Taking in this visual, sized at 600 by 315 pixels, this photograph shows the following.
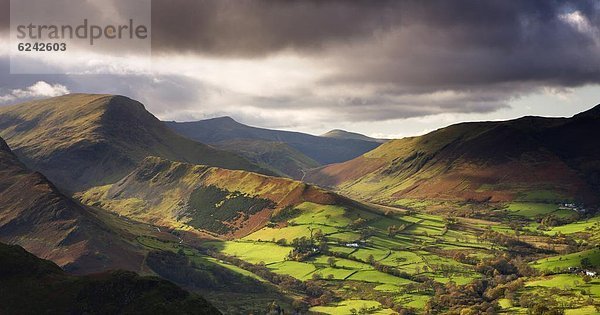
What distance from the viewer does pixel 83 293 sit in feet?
386

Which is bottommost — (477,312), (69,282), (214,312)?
(477,312)

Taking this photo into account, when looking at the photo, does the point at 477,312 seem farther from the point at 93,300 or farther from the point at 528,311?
the point at 93,300

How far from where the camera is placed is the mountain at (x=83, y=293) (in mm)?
114375

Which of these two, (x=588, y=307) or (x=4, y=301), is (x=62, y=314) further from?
(x=588, y=307)

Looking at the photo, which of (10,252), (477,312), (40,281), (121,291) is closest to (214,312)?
(121,291)

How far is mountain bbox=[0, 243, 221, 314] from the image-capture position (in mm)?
114375

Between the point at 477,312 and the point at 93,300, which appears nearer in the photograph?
the point at 93,300

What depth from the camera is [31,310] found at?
112938 mm

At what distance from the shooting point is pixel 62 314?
113562mm

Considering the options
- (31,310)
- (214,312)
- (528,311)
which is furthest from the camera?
(528,311)

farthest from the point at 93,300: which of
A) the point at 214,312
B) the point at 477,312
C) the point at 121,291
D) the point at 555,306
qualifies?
the point at 555,306

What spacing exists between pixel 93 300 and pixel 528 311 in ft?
500

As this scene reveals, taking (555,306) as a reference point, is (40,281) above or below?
above

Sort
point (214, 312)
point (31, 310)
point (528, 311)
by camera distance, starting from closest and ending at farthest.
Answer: point (31, 310) → point (214, 312) → point (528, 311)
